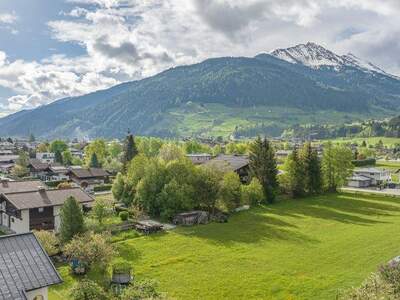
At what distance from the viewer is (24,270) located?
24.3m

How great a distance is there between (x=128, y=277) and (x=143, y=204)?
35.2m

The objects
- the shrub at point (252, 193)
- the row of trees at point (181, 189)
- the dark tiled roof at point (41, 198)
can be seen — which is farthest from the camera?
the shrub at point (252, 193)

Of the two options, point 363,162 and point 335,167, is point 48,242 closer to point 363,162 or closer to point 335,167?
point 335,167

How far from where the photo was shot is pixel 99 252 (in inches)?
1693

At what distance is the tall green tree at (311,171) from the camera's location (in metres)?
92.4

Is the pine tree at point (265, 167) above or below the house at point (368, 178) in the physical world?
above

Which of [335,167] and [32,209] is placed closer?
[32,209]

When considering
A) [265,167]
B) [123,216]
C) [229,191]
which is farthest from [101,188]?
[265,167]

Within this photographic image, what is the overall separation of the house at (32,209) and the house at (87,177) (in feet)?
134

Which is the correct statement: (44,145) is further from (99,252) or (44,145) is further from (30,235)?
(30,235)

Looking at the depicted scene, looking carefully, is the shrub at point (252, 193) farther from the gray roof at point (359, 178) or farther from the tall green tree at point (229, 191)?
the gray roof at point (359, 178)

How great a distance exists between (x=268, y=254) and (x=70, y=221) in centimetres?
2555

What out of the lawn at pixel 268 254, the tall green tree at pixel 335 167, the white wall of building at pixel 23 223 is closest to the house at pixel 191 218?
the lawn at pixel 268 254

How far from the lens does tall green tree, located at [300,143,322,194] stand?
92438 mm
